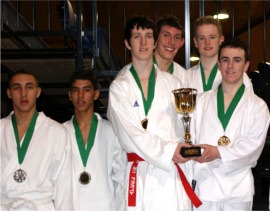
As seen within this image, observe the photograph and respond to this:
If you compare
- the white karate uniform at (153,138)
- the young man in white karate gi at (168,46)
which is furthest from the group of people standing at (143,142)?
the young man in white karate gi at (168,46)

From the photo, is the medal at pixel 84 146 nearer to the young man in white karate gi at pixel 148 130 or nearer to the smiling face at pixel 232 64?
the young man in white karate gi at pixel 148 130

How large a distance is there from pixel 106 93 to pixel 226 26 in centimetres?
855

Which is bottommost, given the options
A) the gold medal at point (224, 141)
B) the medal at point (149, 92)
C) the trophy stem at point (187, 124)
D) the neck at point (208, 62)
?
the gold medal at point (224, 141)

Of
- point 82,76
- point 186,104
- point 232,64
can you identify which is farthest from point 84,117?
point 232,64

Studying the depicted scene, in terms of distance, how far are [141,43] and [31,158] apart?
123cm

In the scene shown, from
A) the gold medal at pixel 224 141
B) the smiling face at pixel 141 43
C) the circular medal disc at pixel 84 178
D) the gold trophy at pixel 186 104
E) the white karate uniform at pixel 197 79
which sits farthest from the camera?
the white karate uniform at pixel 197 79

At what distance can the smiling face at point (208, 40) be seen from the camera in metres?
4.51

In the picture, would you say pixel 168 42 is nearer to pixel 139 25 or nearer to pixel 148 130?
pixel 139 25

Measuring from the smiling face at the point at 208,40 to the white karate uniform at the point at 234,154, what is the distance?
612mm

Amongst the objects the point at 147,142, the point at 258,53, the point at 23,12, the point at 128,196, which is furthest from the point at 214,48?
the point at 258,53

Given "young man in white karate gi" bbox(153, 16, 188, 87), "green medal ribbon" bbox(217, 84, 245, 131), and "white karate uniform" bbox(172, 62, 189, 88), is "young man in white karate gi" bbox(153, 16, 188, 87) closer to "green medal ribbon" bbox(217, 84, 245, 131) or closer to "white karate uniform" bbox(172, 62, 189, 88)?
"white karate uniform" bbox(172, 62, 189, 88)

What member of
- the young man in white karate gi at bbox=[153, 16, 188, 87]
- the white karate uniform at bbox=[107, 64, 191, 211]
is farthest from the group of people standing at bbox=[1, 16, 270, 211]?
the young man in white karate gi at bbox=[153, 16, 188, 87]

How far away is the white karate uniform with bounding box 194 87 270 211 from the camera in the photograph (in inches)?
151

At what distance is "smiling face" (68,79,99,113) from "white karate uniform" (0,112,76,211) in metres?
0.32
